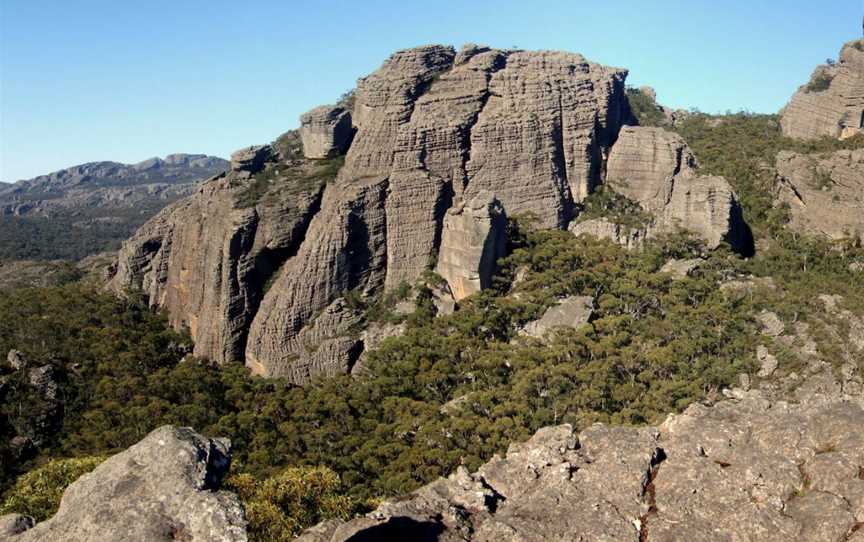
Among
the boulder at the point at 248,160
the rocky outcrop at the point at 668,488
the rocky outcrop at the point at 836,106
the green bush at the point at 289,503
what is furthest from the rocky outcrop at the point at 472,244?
the rocky outcrop at the point at 836,106

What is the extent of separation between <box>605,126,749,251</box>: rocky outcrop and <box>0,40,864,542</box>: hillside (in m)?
0.15

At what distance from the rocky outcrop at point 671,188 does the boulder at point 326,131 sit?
19.2 metres

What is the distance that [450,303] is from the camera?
4147cm

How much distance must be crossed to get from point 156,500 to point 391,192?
32648mm

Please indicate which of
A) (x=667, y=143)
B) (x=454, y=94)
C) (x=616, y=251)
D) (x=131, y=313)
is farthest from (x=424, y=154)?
(x=131, y=313)

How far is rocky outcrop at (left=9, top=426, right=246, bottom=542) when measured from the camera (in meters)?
10.8

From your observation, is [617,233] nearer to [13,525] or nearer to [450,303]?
[450,303]

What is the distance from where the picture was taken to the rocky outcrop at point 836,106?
174 feet

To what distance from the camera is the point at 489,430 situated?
30.7 meters

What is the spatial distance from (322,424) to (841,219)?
36.1 meters

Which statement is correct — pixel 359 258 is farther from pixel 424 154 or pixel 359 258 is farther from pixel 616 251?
pixel 616 251

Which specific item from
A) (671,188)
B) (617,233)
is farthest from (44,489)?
(671,188)

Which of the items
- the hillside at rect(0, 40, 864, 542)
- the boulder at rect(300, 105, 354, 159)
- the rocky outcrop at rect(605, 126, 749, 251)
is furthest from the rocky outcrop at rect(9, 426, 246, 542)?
the rocky outcrop at rect(605, 126, 749, 251)

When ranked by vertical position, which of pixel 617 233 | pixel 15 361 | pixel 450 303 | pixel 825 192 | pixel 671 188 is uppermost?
pixel 671 188
